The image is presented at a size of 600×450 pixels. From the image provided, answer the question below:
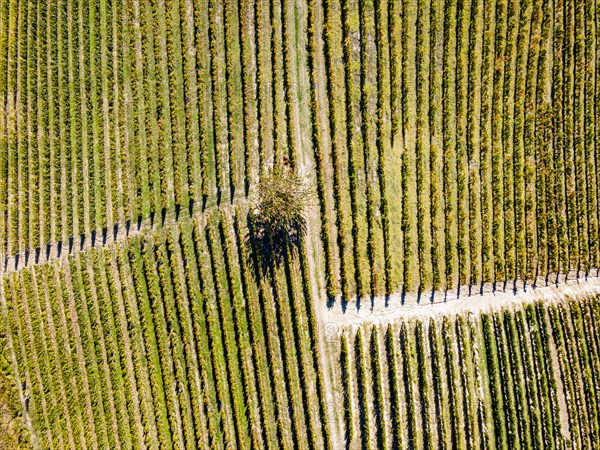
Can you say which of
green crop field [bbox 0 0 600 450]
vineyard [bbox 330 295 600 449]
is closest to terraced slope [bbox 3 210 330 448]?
green crop field [bbox 0 0 600 450]

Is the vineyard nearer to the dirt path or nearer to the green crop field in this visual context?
the green crop field

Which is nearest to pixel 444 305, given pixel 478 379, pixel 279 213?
pixel 478 379

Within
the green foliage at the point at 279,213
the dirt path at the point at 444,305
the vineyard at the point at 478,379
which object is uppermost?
the green foliage at the point at 279,213

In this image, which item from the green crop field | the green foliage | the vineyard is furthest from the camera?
the green crop field

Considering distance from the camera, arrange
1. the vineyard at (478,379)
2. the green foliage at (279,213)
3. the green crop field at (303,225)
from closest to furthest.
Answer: the green foliage at (279,213) < the vineyard at (478,379) < the green crop field at (303,225)

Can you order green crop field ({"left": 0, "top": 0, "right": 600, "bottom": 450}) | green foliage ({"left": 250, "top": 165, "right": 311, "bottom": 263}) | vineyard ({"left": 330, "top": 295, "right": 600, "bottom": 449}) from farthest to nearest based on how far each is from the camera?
green crop field ({"left": 0, "top": 0, "right": 600, "bottom": 450}) → vineyard ({"left": 330, "top": 295, "right": 600, "bottom": 449}) → green foliage ({"left": 250, "top": 165, "right": 311, "bottom": 263})

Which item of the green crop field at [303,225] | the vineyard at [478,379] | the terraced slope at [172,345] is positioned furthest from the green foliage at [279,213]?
the vineyard at [478,379]

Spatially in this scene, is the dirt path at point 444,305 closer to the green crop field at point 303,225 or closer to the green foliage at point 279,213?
the green crop field at point 303,225
